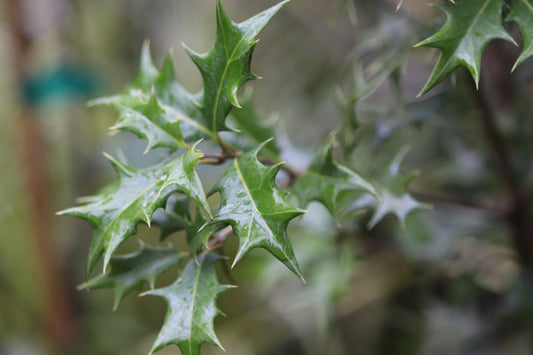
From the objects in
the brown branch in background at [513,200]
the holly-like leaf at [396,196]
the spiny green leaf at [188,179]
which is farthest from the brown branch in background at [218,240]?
the brown branch in background at [513,200]

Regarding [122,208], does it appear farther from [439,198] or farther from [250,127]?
[439,198]

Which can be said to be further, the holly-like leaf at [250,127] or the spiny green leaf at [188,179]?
the holly-like leaf at [250,127]

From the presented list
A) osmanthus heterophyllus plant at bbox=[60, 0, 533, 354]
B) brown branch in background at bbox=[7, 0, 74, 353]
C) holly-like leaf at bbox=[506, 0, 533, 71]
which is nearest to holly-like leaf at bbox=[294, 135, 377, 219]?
osmanthus heterophyllus plant at bbox=[60, 0, 533, 354]

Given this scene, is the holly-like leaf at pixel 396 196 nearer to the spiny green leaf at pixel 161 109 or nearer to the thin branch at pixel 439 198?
the thin branch at pixel 439 198

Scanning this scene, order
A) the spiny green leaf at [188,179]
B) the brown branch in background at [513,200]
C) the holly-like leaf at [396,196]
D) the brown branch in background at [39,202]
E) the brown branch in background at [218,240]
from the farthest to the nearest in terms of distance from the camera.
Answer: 1. the brown branch in background at [39,202]
2. the brown branch in background at [513,200]
3. the holly-like leaf at [396,196]
4. the brown branch in background at [218,240]
5. the spiny green leaf at [188,179]

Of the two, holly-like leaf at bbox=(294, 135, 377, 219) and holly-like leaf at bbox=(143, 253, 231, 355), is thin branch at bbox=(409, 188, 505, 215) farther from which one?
holly-like leaf at bbox=(143, 253, 231, 355)

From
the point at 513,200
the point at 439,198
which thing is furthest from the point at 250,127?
the point at 513,200

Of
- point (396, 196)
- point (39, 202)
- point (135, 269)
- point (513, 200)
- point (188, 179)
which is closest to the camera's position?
point (188, 179)
